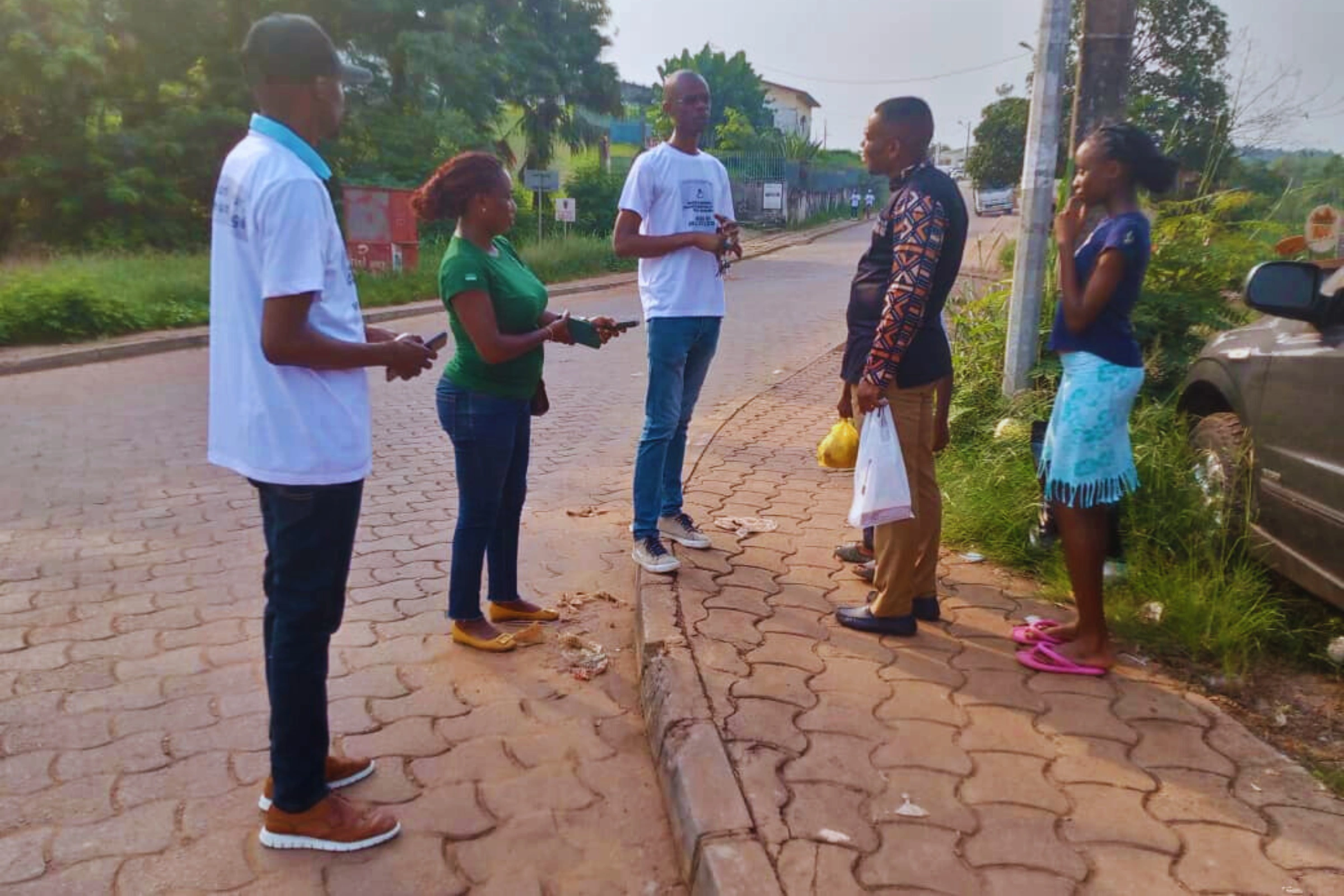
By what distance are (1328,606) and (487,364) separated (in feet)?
10.8

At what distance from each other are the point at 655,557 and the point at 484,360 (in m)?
1.26

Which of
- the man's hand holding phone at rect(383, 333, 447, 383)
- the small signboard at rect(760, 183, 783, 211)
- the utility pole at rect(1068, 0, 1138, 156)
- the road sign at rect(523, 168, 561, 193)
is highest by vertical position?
the small signboard at rect(760, 183, 783, 211)

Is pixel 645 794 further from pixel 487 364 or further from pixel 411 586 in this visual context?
pixel 411 586

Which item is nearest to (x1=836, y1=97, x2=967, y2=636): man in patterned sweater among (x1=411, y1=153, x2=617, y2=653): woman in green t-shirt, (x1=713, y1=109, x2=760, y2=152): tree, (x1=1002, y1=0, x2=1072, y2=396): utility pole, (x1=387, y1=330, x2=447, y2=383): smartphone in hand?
(x1=411, y1=153, x2=617, y2=653): woman in green t-shirt

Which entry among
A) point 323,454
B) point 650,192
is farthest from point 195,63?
point 323,454

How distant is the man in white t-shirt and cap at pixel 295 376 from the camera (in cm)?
221

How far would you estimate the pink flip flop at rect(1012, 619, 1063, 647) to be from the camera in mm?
3588

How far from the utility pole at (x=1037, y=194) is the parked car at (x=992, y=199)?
3287 cm

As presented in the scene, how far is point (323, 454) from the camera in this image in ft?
7.66

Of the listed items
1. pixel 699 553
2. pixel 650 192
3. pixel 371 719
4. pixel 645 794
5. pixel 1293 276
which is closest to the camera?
pixel 645 794

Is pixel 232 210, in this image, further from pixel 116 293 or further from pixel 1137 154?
pixel 116 293

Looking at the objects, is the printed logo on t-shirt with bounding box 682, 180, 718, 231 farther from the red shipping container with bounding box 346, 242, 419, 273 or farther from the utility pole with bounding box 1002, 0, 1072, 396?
the red shipping container with bounding box 346, 242, 419, 273

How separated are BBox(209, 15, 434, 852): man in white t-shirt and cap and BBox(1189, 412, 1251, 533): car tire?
127 inches

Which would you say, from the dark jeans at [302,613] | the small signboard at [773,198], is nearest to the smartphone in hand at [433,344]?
the dark jeans at [302,613]
